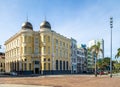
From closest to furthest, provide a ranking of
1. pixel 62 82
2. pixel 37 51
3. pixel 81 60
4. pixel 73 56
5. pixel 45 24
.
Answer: pixel 62 82 < pixel 45 24 < pixel 37 51 < pixel 73 56 < pixel 81 60

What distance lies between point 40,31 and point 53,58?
11.1 metres

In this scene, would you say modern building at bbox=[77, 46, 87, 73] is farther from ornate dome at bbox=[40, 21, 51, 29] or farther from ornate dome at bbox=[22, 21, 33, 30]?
ornate dome at bbox=[22, 21, 33, 30]

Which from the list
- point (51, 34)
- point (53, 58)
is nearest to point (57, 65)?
point (53, 58)

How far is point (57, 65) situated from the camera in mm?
101875

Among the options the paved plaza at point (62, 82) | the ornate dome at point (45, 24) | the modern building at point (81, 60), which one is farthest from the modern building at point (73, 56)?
the paved plaza at point (62, 82)

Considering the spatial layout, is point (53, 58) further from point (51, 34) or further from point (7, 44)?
point (7, 44)

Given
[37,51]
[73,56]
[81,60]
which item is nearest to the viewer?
[37,51]

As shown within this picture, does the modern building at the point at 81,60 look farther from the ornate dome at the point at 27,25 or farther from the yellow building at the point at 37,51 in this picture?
the ornate dome at the point at 27,25

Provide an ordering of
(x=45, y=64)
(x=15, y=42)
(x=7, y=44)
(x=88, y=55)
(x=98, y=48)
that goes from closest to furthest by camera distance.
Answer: (x=98, y=48), (x=45, y=64), (x=15, y=42), (x=7, y=44), (x=88, y=55)

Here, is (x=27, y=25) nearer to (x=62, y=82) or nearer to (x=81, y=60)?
(x=81, y=60)

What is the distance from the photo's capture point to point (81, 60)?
14012cm

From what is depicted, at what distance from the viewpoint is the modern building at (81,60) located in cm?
13405

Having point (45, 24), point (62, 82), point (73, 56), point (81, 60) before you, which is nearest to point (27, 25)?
point (45, 24)

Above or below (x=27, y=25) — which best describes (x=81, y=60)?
below
